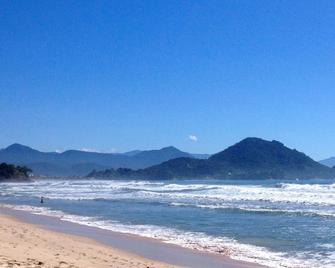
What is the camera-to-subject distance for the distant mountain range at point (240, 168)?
166038 millimetres

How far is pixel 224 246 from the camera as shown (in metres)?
17.0

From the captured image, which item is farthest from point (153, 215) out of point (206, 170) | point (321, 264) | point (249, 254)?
point (206, 170)

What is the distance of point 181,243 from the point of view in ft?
57.9

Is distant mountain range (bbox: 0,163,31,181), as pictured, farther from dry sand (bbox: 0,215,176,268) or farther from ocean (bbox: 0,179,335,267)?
dry sand (bbox: 0,215,176,268)

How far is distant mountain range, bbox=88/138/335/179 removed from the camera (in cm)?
16604

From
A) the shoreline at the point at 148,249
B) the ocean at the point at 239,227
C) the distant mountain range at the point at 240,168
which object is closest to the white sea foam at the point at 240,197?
the ocean at the point at 239,227

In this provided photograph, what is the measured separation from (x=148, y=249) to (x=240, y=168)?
561ft

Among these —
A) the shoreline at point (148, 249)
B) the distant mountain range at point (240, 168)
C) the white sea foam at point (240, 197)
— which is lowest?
the shoreline at point (148, 249)

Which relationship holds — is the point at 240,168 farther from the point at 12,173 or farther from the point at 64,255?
the point at 64,255

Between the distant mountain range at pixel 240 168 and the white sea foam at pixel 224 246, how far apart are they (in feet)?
455

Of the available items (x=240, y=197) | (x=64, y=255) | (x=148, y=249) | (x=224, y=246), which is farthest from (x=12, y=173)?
(x=64, y=255)

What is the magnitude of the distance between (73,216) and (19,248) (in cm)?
1529

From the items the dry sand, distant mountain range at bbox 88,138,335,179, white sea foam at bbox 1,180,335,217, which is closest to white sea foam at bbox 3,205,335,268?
the dry sand

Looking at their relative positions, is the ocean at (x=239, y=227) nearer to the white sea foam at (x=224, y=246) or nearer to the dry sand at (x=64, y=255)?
the white sea foam at (x=224, y=246)
